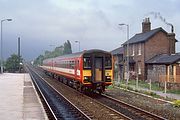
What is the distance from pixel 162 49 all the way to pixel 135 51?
369 cm

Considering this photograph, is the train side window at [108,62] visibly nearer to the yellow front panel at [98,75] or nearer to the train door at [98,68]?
the train door at [98,68]

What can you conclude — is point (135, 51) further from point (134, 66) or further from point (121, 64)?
point (121, 64)

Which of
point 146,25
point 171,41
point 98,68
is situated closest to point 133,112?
point 98,68

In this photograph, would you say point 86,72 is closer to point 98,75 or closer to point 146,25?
point 98,75

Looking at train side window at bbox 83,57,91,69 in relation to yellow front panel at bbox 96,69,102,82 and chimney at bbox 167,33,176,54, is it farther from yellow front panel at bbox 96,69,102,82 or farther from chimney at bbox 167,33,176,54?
chimney at bbox 167,33,176,54

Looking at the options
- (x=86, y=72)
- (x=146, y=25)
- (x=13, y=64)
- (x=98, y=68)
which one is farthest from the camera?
(x=13, y=64)

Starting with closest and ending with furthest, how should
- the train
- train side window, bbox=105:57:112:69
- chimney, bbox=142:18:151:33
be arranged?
the train
train side window, bbox=105:57:112:69
chimney, bbox=142:18:151:33

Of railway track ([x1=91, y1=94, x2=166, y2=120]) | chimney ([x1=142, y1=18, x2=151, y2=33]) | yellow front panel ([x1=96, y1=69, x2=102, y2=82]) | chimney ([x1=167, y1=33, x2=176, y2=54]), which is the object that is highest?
chimney ([x1=142, y1=18, x2=151, y2=33])

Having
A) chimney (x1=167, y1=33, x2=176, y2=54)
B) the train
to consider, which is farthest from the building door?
chimney (x1=167, y1=33, x2=176, y2=54)

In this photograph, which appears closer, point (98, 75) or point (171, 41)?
point (98, 75)

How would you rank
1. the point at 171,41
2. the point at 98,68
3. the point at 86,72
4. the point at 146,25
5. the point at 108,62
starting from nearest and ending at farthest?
1. the point at 86,72
2. the point at 98,68
3. the point at 108,62
4. the point at 171,41
5. the point at 146,25

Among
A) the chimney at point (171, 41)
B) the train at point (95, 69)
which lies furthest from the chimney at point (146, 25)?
the train at point (95, 69)

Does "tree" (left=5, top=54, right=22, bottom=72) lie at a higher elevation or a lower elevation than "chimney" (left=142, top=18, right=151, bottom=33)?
lower

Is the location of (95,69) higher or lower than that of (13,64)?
lower
